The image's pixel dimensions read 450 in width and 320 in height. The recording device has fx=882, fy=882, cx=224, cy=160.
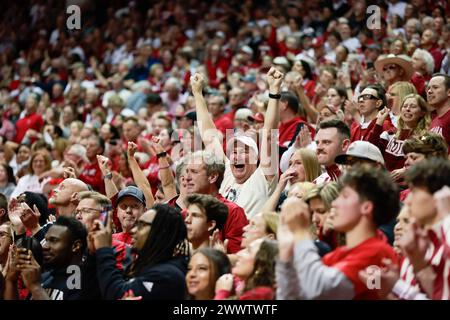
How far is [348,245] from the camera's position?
12.2ft

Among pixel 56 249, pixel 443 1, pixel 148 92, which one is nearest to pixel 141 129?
pixel 148 92

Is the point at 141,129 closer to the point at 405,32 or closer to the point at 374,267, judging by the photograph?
the point at 405,32

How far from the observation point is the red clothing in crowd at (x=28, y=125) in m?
12.6

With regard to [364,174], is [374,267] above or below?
below

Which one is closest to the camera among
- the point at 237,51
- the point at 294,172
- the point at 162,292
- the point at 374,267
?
the point at 374,267

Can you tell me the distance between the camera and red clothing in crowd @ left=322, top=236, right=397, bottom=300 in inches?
141

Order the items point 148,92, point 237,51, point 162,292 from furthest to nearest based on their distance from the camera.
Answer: point 237,51
point 148,92
point 162,292

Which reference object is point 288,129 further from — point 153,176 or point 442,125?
point 442,125

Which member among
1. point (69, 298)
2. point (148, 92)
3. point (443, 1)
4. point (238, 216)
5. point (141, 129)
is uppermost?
point (443, 1)

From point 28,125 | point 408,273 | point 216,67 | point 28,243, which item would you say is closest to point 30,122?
point 28,125

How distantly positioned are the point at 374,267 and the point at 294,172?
2.27 m

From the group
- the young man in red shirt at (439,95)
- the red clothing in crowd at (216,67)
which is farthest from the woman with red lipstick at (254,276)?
the red clothing in crowd at (216,67)

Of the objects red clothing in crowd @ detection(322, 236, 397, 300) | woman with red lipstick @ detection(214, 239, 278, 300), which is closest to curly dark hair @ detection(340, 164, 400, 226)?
red clothing in crowd @ detection(322, 236, 397, 300)
